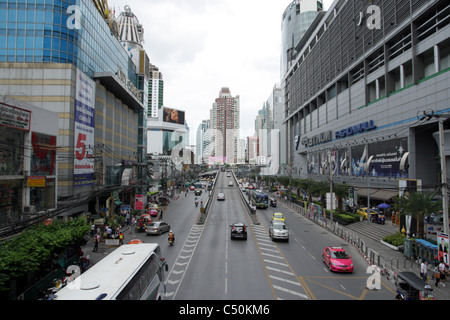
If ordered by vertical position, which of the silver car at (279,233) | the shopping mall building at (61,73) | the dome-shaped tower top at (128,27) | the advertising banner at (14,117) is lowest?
the silver car at (279,233)

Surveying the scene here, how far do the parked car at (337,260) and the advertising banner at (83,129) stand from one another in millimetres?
28865

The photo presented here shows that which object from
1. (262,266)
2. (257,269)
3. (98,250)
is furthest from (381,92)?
(98,250)

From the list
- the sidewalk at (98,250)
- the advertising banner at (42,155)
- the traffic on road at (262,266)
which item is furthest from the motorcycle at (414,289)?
the advertising banner at (42,155)

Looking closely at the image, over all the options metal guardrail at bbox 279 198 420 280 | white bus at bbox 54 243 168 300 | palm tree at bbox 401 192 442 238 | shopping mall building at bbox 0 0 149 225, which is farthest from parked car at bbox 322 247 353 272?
shopping mall building at bbox 0 0 149 225

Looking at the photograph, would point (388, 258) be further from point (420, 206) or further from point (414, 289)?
point (414, 289)

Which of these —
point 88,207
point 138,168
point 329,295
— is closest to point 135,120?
point 138,168

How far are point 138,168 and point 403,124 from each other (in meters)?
48.5

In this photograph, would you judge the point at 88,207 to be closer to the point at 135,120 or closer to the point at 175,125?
the point at 135,120

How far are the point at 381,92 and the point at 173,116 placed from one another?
153 meters

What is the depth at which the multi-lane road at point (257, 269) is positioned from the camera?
14547mm

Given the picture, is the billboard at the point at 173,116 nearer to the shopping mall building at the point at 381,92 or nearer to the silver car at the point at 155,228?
the shopping mall building at the point at 381,92

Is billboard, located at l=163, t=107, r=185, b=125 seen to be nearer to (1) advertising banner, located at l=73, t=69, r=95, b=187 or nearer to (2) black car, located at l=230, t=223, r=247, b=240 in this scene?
(1) advertising banner, located at l=73, t=69, r=95, b=187

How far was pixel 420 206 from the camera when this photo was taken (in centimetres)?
2308
